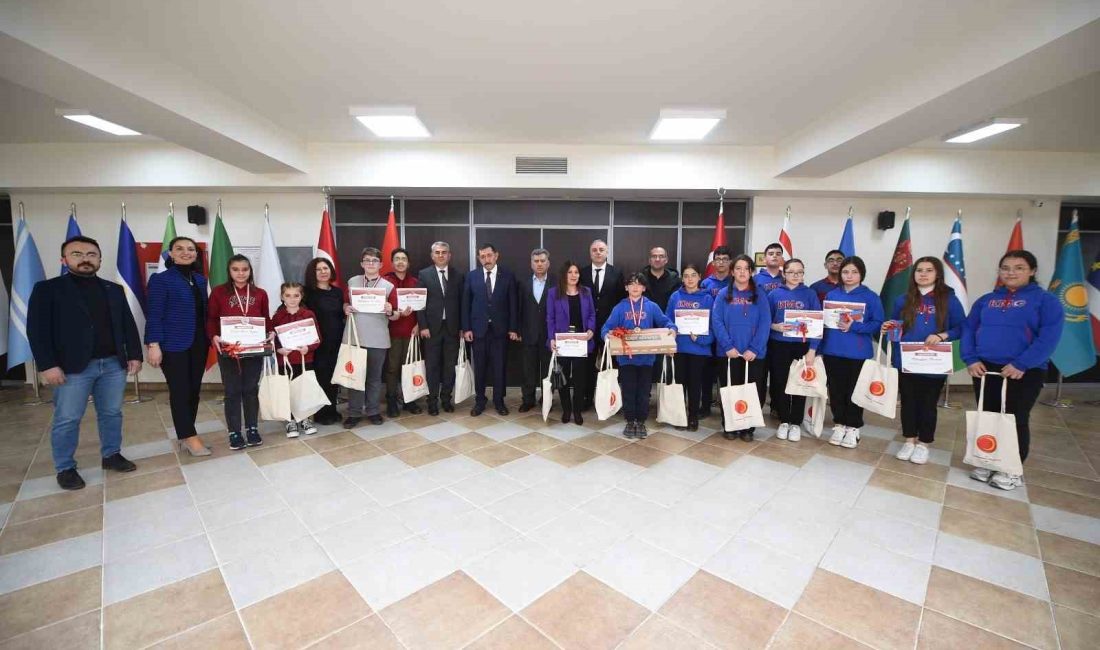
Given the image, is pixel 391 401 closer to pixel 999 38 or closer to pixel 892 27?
pixel 892 27

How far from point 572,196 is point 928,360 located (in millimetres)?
4224

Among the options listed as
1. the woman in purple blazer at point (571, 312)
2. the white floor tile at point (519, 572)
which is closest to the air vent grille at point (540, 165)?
the woman in purple blazer at point (571, 312)

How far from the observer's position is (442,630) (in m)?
1.84

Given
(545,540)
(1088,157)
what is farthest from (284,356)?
(1088,157)

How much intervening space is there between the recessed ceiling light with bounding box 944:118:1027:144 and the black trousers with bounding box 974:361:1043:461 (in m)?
2.79

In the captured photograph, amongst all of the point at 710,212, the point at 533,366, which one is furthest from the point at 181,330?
the point at 710,212

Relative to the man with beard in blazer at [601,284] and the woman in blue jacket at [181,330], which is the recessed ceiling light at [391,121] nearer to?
the woman in blue jacket at [181,330]

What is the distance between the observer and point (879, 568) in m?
2.28

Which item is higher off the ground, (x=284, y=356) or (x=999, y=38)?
(x=999, y=38)

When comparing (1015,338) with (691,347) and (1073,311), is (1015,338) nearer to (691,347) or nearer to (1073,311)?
(691,347)

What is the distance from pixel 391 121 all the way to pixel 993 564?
578 centimetres

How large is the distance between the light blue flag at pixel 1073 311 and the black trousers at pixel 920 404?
11.4ft

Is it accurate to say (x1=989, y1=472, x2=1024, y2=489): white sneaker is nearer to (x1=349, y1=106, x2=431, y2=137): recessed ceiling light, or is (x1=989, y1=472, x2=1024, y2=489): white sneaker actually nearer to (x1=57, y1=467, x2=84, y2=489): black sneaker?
(x1=349, y1=106, x2=431, y2=137): recessed ceiling light

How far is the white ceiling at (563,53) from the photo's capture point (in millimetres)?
2689
